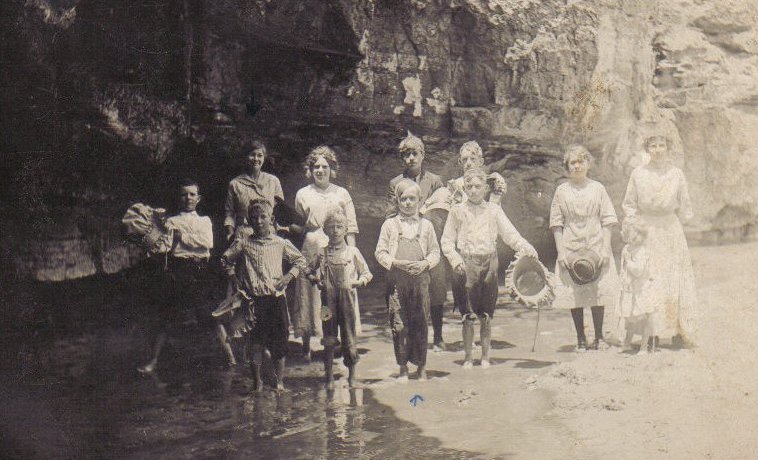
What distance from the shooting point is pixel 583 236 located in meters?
6.28

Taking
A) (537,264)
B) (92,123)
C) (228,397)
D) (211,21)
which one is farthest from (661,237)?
(92,123)

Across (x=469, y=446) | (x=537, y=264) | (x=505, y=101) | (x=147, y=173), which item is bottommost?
(x=469, y=446)

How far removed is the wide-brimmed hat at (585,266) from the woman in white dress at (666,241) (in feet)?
1.37

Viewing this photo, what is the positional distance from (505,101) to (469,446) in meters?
4.96

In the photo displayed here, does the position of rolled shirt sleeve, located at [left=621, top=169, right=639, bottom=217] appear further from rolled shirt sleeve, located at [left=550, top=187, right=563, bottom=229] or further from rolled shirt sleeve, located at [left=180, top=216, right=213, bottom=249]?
rolled shirt sleeve, located at [left=180, top=216, right=213, bottom=249]

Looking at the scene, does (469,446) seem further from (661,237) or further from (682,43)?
(682,43)

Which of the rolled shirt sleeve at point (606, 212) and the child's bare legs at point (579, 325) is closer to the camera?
the rolled shirt sleeve at point (606, 212)

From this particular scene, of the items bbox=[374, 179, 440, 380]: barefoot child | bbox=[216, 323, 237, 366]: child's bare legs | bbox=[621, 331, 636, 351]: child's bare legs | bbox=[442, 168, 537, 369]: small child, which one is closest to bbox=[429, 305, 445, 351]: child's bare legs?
bbox=[442, 168, 537, 369]: small child

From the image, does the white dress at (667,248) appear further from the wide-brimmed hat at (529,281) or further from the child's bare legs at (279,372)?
the child's bare legs at (279,372)

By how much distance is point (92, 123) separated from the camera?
23.0 ft

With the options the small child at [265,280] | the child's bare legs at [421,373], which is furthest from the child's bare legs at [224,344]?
the child's bare legs at [421,373]

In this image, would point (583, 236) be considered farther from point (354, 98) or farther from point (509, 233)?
point (354, 98)

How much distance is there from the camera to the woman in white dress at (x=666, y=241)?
6.07 metres

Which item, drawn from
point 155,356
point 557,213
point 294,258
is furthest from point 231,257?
point 557,213
